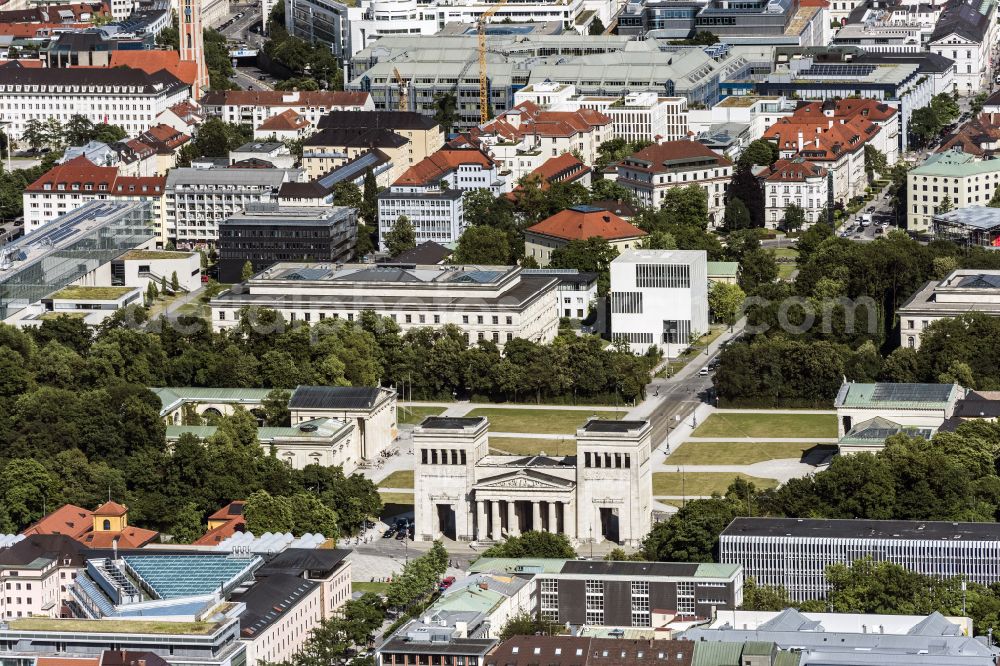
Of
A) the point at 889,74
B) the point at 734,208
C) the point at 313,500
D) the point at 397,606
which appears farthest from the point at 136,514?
the point at 889,74

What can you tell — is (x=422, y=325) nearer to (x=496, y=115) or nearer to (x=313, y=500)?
(x=313, y=500)

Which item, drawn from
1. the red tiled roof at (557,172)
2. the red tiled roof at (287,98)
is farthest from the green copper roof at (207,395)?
the red tiled roof at (287,98)

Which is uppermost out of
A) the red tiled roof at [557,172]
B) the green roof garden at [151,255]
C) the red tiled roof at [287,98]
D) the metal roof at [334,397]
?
the red tiled roof at [287,98]

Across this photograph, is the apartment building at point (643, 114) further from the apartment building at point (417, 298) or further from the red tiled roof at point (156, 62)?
the apartment building at point (417, 298)

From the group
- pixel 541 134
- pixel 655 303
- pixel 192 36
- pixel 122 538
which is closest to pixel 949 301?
pixel 655 303

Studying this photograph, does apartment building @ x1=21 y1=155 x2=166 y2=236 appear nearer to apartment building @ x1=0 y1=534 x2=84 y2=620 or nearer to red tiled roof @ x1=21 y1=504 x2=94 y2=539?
red tiled roof @ x1=21 y1=504 x2=94 y2=539

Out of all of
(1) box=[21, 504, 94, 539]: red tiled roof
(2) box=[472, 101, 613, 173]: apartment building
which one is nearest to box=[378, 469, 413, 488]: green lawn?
(1) box=[21, 504, 94, 539]: red tiled roof
